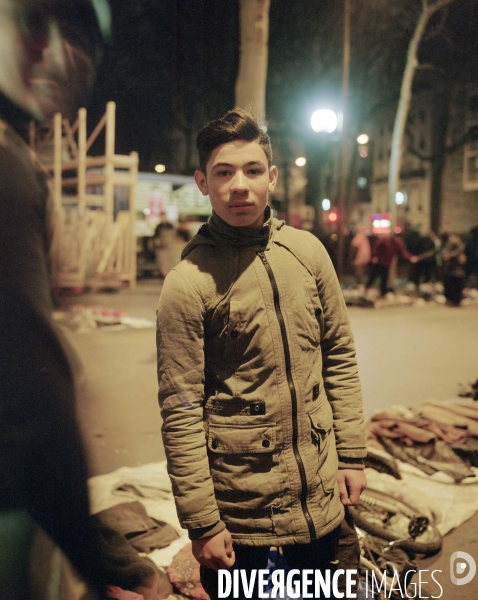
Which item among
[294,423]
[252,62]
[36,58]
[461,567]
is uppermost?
[252,62]

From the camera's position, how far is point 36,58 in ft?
5.64

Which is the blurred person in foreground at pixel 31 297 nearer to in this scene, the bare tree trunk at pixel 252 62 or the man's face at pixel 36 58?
the man's face at pixel 36 58

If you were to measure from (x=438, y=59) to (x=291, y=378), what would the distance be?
2090 cm

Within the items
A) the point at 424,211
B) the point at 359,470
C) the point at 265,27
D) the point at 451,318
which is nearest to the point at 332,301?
the point at 359,470

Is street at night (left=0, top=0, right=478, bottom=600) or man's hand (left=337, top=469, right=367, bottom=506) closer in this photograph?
street at night (left=0, top=0, right=478, bottom=600)

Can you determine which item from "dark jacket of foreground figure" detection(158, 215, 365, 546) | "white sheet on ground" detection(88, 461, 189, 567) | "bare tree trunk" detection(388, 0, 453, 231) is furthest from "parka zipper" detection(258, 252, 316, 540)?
"bare tree trunk" detection(388, 0, 453, 231)

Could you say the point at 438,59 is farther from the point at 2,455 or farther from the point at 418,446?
the point at 2,455

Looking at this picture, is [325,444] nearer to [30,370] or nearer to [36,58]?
[30,370]

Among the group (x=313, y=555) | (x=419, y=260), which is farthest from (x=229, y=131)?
(x=419, y=260)

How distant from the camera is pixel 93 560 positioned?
2248mm

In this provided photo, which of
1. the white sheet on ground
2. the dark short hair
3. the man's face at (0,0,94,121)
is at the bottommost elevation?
the white sheet on ground

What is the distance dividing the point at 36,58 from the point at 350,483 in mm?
1759

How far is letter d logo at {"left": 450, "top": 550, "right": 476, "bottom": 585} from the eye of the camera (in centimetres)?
286

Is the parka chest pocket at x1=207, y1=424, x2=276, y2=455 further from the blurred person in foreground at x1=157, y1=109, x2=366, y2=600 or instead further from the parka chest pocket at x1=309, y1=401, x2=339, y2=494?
the parka chest pocket at x1=309, y1=401, x2=339, y2=494
